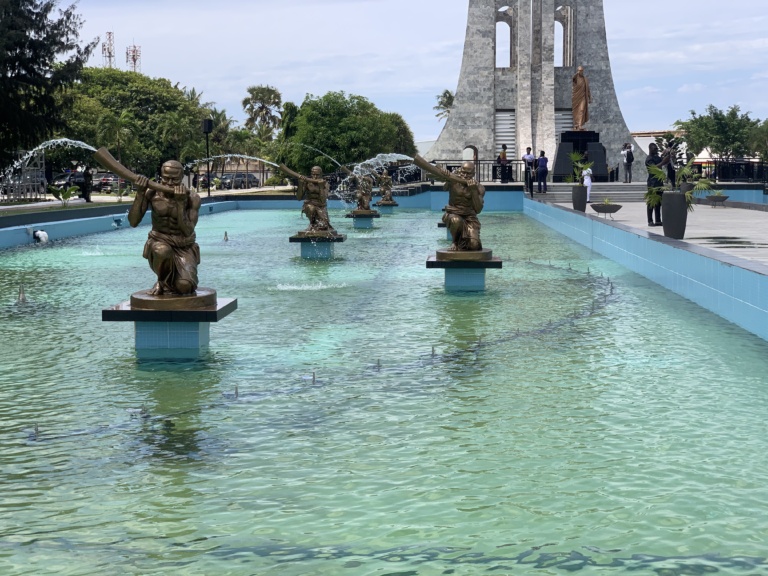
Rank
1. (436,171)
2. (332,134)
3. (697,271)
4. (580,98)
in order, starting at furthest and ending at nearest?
(332,134), (580,98), (436,171), (697,271)

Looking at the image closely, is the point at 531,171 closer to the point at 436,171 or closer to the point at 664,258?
the point at 664,258

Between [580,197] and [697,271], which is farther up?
[580,197]

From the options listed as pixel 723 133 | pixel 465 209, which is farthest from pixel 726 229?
pixel 723 133

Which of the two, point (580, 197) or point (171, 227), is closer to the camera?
point (171, 227)

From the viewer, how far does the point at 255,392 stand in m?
7.88

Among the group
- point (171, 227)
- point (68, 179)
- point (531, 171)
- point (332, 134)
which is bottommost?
point (171, 227)

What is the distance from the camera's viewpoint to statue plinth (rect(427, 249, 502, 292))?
1375 cm

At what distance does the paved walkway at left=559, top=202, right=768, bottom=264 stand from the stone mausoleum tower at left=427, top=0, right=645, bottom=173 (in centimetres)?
3402

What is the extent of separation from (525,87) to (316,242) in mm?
47600

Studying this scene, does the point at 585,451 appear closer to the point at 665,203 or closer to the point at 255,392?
the point at 255,392

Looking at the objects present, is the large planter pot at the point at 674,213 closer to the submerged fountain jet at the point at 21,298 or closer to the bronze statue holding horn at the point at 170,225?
the bronze statue holding horn at the point at 170,225

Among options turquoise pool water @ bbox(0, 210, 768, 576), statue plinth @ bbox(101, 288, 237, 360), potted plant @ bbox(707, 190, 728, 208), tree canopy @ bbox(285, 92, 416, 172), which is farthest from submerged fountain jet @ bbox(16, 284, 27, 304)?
tree canopy @ bbox(285, 92, 416, 172)

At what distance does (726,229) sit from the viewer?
20.4 m

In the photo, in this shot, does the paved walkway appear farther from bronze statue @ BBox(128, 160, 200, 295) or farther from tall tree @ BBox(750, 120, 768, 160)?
tall tree @ BBox(750, 120, 768, 160)
